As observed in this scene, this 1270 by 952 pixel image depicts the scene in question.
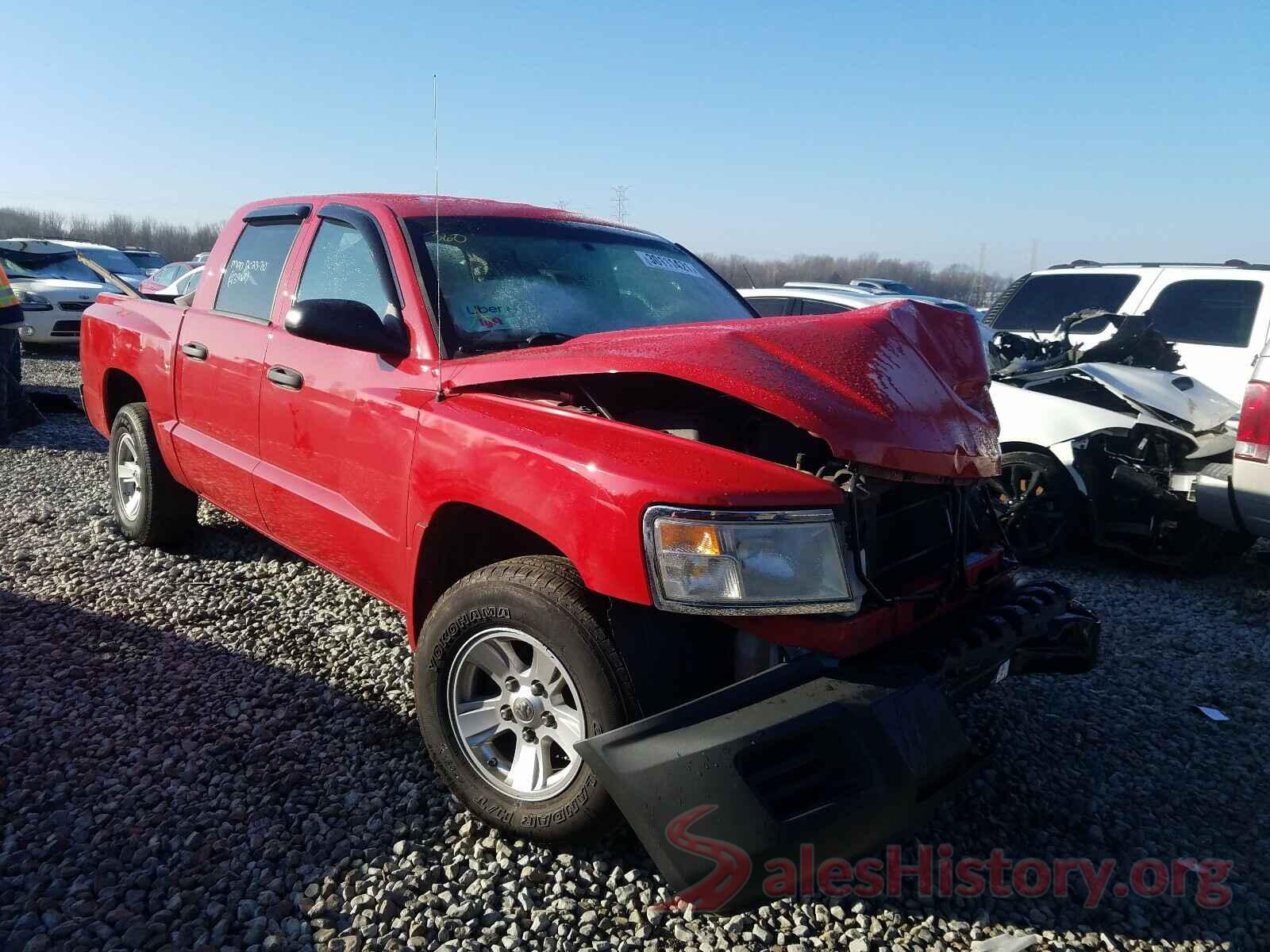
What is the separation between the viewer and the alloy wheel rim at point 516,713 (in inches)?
93.7

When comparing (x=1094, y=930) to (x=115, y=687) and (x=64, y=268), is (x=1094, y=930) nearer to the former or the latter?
(x=115, y=687)

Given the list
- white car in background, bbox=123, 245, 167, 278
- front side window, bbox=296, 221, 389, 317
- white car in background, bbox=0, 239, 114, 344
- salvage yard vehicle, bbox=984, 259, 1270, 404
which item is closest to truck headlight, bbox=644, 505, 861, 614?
front side window, bbox=296, 221, 389, 317

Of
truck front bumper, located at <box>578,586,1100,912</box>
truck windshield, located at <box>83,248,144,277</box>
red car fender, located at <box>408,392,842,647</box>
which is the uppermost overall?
truck windshield, located at <box>83,248,144,277</box>

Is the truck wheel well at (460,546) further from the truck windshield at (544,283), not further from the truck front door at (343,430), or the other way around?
the truck windshield at (544,283)

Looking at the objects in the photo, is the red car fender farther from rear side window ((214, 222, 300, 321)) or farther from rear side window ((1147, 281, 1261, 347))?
rear side window ((1147, 281, 1261, 347))

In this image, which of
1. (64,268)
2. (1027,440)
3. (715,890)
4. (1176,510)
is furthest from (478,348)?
(64,268)

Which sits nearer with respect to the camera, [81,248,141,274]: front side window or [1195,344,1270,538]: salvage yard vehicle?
[1195,344,1270,538]: salvage yard vehicle

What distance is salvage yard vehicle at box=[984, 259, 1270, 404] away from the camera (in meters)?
6.73

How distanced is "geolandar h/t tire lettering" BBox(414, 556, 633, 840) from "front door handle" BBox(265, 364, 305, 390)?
4.08 feet

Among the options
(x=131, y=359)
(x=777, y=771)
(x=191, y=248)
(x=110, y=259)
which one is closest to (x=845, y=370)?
(x=777, y=771)

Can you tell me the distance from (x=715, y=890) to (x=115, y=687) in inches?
104

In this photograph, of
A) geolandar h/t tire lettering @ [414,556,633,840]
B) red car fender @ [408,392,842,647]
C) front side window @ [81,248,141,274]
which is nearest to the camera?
red car fender @ [408,392,842,647]

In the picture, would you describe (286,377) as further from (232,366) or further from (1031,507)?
(1031,507)

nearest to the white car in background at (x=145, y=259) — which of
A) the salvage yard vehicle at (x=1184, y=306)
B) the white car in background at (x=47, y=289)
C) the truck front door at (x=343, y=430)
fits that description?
the white car in background at (x=47, y=289)
